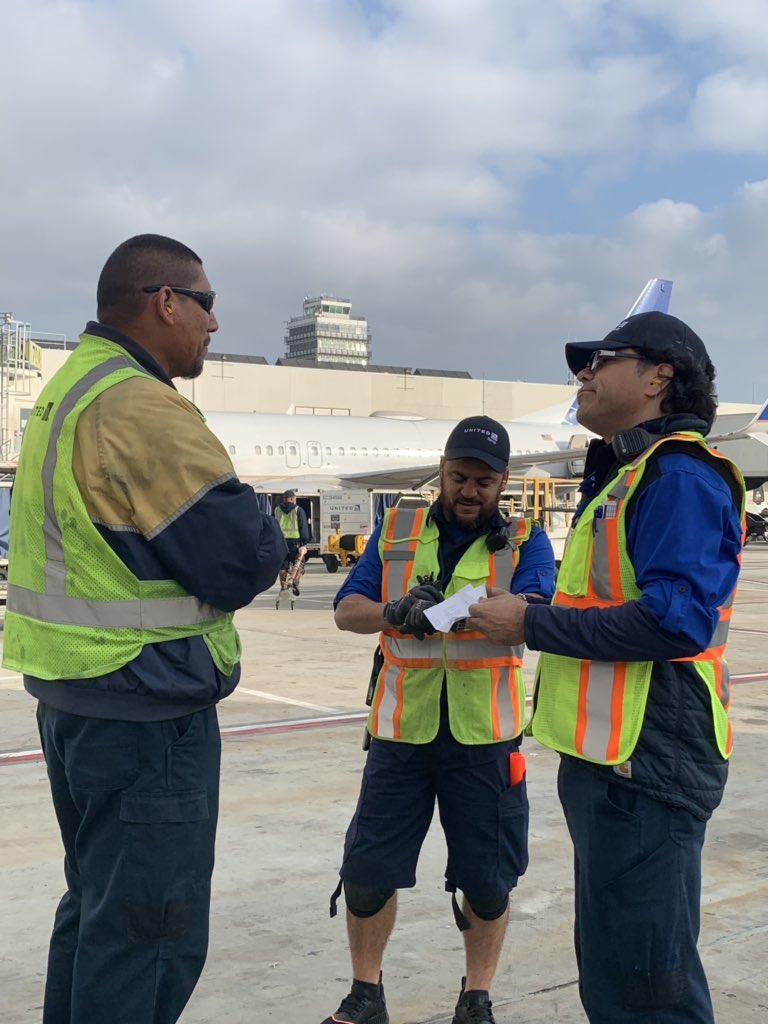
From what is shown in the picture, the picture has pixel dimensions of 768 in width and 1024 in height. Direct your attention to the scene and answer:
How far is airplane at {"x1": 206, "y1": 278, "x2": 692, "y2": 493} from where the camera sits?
105 ft

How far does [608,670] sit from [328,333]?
178 m

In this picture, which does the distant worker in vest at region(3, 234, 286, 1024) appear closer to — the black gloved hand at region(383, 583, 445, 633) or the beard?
the black gloved hand at region(383, 583, 445, 633)

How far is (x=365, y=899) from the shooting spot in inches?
145

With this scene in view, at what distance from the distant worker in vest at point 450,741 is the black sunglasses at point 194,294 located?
115 centimetres

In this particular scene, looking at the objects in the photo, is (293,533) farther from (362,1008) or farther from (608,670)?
(608,670)

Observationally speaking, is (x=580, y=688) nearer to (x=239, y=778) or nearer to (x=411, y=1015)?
(x=411, y=1015)

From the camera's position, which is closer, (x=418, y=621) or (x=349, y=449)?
(x=418, y=621)

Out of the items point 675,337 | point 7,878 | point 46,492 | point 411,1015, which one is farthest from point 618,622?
point 7,878

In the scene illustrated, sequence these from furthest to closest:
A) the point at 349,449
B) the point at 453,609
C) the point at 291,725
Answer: the point at 349,449 → the point at 291,725 → the point at 453,609

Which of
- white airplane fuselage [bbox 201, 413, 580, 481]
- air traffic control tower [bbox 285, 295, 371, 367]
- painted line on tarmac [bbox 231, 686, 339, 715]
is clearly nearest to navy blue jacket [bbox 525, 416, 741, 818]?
painted line on tarmac [bbox 231, 686, 339, 715]

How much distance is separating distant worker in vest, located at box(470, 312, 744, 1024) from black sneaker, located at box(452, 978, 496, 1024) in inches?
34.4

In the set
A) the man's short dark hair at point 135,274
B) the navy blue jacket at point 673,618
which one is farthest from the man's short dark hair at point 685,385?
the man's short dark hair at point 135,274

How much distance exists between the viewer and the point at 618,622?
271cm

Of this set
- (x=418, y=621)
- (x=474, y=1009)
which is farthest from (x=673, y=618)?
(x=474, y=1009)
